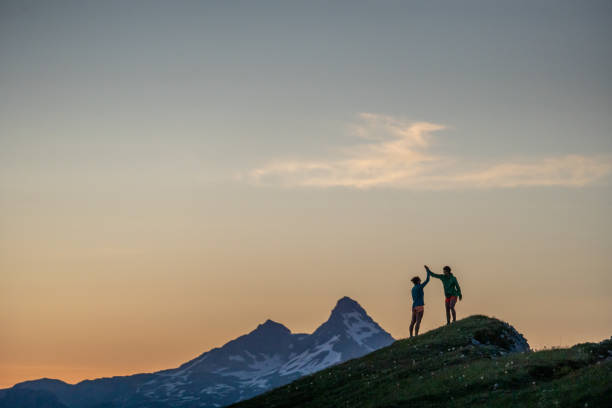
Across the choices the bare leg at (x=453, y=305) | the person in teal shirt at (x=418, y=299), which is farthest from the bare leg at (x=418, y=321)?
the bare leg at (x=453, y=305)

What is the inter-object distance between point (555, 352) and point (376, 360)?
43.5ft

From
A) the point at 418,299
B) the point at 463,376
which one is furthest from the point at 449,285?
the point at 463,376

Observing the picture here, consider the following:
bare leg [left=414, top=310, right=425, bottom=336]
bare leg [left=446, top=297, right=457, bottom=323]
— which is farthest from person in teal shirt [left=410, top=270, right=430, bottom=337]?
bare leg [left=446, top=297, right=457, bottom=323]

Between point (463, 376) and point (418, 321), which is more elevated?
point (418, 321)

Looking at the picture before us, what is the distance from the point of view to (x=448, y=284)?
185 feet

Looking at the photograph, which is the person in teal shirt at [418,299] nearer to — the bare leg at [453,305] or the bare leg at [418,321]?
the bare leg at [418,321]

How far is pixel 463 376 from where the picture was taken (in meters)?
41.6

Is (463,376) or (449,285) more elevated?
(449,285)

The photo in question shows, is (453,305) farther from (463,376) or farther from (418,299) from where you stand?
(463,376)

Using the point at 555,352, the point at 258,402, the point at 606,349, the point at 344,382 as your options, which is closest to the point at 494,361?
the point at 555,352

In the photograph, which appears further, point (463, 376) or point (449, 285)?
point (449, 285)

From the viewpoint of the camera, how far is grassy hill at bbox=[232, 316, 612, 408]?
35.9 metres

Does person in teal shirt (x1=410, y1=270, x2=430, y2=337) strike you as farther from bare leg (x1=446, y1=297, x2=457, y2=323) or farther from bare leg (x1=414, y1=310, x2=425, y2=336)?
bare leg (x1=446, y1=297, x2=457, y2=323)

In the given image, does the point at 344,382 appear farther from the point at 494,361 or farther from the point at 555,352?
the point at 555,352
